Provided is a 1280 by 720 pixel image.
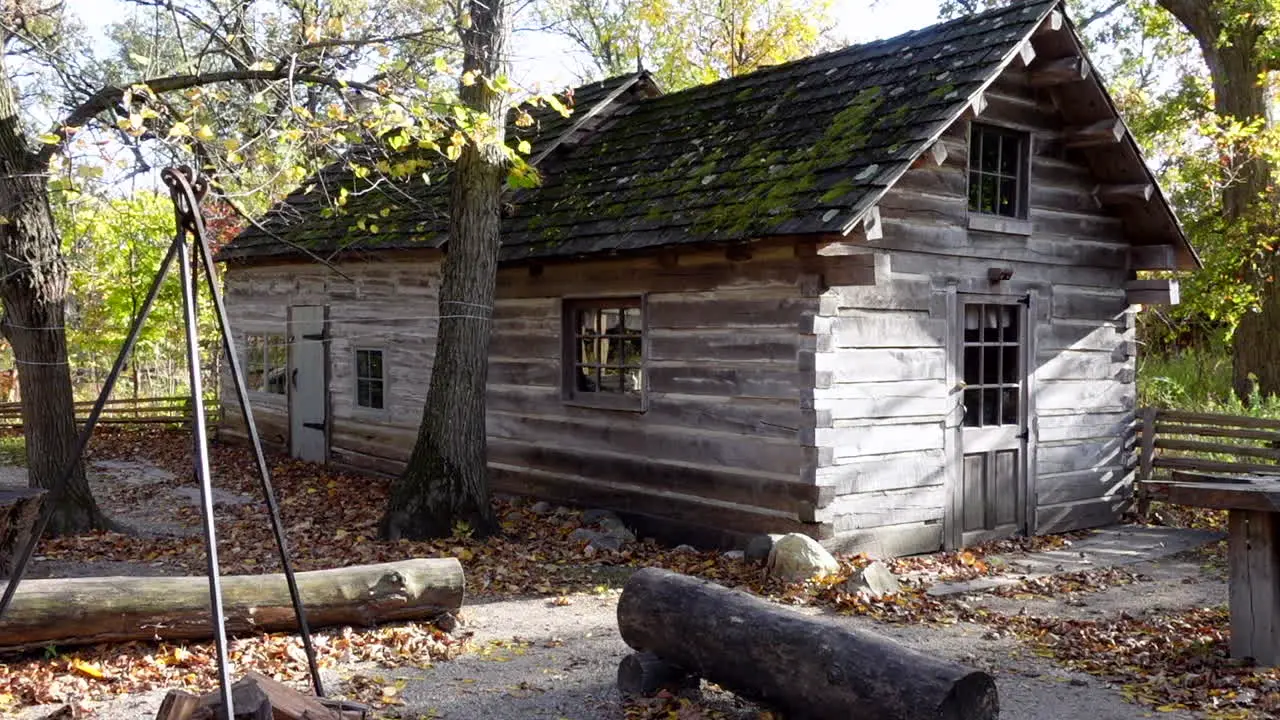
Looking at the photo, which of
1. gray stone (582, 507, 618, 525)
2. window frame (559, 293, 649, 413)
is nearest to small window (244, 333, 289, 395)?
window frame (559, 293, 649, 413)

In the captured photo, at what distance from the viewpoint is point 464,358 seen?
34.7 ft

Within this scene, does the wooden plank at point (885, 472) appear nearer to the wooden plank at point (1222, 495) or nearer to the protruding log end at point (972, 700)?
the wooden plank at point (1222, 495)

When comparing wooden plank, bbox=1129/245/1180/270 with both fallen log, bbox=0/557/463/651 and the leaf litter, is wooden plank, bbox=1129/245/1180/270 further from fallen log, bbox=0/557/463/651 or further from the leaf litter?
fallen log, bbox=0/557/463/651

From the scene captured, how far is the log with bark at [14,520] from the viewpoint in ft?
24.4

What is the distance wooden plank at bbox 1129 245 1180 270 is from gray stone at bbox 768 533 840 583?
228 inches

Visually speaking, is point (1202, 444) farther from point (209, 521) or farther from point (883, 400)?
point (209, 521)

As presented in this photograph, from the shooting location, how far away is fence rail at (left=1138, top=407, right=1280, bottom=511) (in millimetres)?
11867

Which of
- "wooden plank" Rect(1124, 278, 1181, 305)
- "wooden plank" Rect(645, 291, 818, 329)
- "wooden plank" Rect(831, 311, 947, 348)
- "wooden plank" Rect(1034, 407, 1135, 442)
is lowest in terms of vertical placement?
"wooden plank" Rect(1034, 407, 1135, 442)

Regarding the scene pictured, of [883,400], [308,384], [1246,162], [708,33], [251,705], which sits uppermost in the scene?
[708,33]

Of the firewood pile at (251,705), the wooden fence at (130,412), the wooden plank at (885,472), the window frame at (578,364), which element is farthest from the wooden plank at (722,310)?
the wooden fence at (130,412)

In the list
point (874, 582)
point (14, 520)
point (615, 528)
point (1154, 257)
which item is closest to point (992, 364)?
point (1154, 257)

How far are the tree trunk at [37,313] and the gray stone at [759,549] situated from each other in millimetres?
6276

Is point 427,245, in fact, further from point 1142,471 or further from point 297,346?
point 1142,471

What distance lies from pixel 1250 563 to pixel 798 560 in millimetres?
3347
